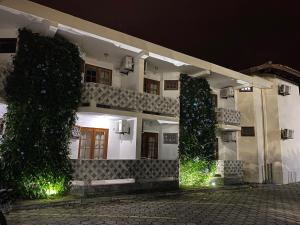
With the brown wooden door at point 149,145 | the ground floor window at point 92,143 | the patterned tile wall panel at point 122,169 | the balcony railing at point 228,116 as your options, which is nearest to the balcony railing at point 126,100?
the ground floor window at point 92,143

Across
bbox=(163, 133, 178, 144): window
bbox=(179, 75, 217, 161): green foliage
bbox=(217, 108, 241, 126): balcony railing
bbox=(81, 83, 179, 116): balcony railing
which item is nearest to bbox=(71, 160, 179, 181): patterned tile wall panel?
bbox=(163, 133, 178, 144): window

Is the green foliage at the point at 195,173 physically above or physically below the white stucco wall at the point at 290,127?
below

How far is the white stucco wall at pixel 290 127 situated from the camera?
21984 millimetres

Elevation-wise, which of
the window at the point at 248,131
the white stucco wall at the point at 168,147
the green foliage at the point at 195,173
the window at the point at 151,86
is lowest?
the green foliage at the point at 195,173

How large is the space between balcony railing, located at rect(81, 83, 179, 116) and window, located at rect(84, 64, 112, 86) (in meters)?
1.97

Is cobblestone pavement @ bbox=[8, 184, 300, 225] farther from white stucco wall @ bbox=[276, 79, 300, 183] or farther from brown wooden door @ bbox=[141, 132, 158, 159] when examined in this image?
white stucco wall @ bbox=[276, 79, 300, 183]

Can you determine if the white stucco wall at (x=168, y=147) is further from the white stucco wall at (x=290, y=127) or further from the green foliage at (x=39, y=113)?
the white stucco wall at (x=290, y=127)

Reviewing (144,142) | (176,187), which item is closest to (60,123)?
(144,142)

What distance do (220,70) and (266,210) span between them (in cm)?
1058

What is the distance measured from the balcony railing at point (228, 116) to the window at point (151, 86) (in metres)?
4.88

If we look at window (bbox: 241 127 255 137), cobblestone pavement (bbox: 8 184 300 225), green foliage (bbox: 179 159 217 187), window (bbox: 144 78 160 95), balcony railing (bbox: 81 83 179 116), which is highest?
window (bbox: 144 78 160 95)

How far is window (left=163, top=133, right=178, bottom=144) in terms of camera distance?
17.3m

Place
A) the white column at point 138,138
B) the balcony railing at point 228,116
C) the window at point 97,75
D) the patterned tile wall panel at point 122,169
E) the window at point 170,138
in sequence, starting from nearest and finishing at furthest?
the patterned tile wall panel at point 122,169, the white column at point 138,138, the window at point 97,75, the window at point 170,138, the balcony railing at point 228,116

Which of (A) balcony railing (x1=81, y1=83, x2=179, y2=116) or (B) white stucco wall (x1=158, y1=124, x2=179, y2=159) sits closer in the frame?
(A) balcony railing (x1=81, y1=83, x2=179, y2=116)
